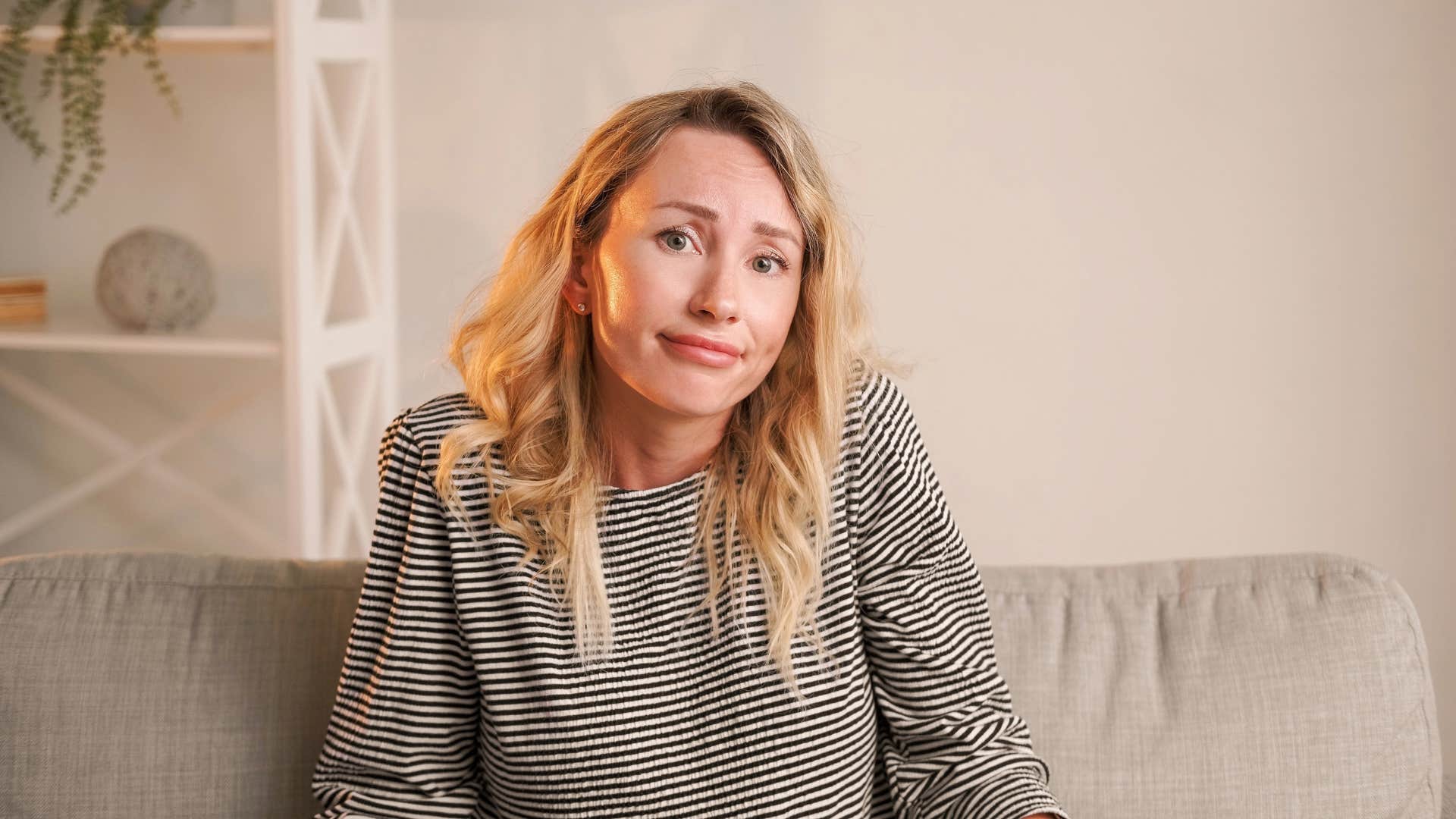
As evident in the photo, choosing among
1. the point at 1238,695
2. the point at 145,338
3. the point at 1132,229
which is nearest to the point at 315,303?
the point at 145,338

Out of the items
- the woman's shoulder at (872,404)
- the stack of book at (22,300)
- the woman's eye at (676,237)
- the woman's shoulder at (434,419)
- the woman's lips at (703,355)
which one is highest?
the woman's eye at (676,237)

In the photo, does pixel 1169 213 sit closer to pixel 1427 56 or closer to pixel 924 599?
pixel 1427 56

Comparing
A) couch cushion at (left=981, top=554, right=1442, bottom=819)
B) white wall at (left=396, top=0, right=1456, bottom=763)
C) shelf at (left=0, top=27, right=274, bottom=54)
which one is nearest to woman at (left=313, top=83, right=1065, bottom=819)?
couch cushion at (left=981, top=554, right=1442, bottom=819)

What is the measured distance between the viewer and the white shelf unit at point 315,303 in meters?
2.18

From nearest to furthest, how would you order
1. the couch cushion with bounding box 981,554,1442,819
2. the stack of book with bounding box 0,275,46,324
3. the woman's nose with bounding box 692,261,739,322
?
the woman's nose with bounding box 692,261,739,322 < the couch cushion with bounding box 981,554,1442,819 < the stack of book with bounding box 0,275,46,324

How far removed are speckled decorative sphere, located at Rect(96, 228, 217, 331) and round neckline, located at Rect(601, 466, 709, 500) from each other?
4.54 feet

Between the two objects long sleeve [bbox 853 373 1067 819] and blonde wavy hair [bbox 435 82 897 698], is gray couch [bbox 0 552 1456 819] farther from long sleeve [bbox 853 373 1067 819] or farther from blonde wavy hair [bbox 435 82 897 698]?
blonde wavy hair [bbox 435 82 897 698]

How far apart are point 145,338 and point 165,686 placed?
3.70ft

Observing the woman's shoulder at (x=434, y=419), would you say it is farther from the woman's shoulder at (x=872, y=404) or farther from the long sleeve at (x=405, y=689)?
the woman's shoulder at (x=872, y=404)

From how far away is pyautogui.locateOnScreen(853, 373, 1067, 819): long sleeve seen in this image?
1241 millimetres

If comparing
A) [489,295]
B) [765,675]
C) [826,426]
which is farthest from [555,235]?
[765,675]

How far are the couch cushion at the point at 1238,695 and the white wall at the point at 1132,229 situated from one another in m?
0.87

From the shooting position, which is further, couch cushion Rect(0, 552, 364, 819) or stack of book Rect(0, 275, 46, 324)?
stack of book Rect(0, 275, 46, 324)

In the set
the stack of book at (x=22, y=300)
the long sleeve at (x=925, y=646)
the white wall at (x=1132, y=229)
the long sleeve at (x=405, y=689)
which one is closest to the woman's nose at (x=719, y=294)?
the long sleeve at (x=925, y=646)
